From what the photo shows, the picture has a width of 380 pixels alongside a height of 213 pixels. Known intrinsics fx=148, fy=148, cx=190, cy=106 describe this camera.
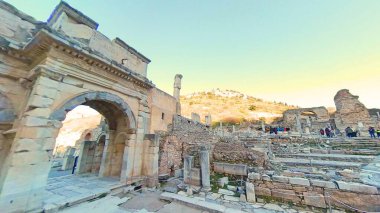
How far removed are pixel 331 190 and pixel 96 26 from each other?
10078mm

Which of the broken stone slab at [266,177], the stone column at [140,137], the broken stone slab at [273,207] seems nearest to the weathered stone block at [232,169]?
the broken stone slab at [266,177]

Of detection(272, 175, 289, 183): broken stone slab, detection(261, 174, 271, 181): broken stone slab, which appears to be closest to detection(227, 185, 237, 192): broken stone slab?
detection(261, 174, 271, 181): broken stone slab

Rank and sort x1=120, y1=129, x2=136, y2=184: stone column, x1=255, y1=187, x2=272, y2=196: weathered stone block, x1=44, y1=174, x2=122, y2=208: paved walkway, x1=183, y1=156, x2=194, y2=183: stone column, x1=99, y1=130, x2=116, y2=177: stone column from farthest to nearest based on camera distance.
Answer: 1. x1=99, y1=130, x2=116, y2=177: stone column
2. x1=183, y1=156, x2=194, y2=183: stone column
3. x1=120, y1=129, x2=136, y2=184: stone column
4. x1=255, y1=187, x2=272, y2=196: weathered stone block
5. x1=44, y1=174, x2=122, y2=208: paved walkway

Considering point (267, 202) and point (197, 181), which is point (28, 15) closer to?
point (197, 181)

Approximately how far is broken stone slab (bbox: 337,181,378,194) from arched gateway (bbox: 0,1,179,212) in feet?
21.0

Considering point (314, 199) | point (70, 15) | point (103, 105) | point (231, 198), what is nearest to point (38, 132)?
point (103, 105)

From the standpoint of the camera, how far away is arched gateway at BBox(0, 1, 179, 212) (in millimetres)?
3736

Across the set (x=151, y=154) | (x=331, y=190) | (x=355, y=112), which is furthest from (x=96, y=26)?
(x=355, y=112)

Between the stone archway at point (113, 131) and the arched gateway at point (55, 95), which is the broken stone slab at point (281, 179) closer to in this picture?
the arched gateway at point (55, 95)

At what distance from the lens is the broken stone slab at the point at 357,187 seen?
3775 millimetres

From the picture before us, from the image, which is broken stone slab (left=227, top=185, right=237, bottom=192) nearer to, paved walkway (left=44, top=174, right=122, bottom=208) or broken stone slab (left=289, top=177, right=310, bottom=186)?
broken stone slab (left=289, top=177, right=310, bottom=186)

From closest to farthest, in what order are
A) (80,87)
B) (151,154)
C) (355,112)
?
(80,87) → (151,154) → (355,112)

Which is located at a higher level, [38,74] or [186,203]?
[38,74]

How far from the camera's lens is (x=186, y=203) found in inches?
179
